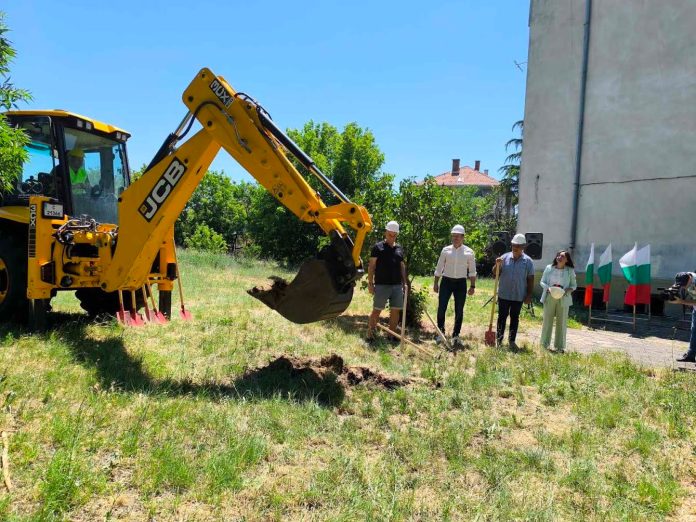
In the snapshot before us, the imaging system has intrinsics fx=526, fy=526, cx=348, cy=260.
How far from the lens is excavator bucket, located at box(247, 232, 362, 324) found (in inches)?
206

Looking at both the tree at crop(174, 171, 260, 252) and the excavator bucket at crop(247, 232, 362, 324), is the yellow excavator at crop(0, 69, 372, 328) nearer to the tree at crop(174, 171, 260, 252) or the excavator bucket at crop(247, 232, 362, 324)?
the excavator bucket at crop(247, 232, 362, 324)

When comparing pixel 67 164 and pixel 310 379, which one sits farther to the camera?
pixel 67 164

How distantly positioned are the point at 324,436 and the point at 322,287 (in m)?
1.55

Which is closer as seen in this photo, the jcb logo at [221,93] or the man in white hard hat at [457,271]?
the jcb logo at [221,93]

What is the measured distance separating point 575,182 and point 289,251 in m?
15.2

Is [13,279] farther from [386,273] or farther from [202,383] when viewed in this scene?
[386,273]

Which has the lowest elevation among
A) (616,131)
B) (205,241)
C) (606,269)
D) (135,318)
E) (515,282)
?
(135,318)

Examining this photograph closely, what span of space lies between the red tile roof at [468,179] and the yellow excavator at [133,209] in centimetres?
4418

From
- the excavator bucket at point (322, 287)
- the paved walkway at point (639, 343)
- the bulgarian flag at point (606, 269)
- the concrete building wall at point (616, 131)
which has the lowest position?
the paved walkway at point (639, 343)

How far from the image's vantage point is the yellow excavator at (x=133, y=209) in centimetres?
532

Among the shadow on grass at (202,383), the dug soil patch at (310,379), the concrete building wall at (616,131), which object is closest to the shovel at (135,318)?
the shadow on grass at (202,383)

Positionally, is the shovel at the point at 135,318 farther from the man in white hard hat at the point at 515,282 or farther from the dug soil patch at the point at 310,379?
the man in white hard hat at the point at 515,282

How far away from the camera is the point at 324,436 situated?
4207 millimetres

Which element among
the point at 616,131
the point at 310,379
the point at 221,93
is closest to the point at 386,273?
the point at 310,379
